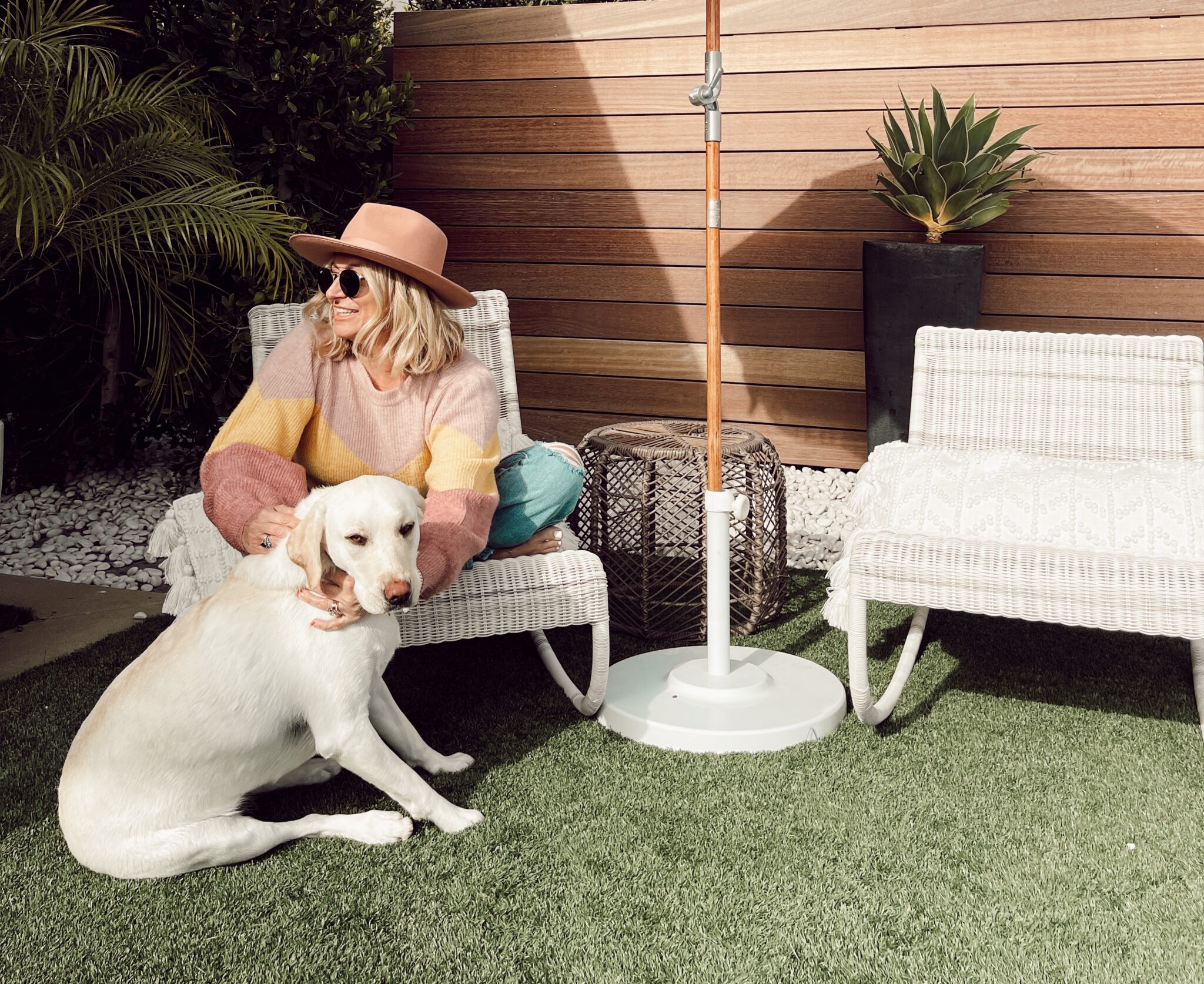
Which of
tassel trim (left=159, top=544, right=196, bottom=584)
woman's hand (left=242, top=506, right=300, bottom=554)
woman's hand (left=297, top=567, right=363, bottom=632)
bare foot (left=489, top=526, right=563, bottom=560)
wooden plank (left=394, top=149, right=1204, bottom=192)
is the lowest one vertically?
tassel trim (left=159, top=544, right=196, bottom=584)

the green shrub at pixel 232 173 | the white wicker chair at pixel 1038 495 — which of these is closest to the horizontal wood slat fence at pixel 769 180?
the green shrub at pixel 232 173

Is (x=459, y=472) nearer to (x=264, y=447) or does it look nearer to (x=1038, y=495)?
(x=264, y=447)

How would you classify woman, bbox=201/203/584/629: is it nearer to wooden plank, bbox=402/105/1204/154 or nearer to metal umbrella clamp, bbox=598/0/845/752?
metal umbrella clamp, bbox=598/0/845/752

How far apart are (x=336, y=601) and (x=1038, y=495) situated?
176 centimetres

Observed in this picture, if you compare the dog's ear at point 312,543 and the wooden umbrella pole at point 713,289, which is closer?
the dog's ear at point 312,543

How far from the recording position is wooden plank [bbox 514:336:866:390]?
5.29m

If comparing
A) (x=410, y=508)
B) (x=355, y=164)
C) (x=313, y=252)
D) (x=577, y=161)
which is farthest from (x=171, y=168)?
(x=410, y=508)

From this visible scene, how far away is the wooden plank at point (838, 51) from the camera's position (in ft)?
15.2

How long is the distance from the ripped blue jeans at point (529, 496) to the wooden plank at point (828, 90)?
10.3 feet

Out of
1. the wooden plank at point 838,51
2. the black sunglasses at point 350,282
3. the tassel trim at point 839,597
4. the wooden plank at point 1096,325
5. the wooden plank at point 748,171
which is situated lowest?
the tassel trim at point 839,597

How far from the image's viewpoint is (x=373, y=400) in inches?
101

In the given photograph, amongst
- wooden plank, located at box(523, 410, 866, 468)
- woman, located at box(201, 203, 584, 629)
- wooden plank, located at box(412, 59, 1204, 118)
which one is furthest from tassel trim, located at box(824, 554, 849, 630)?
wooden plank, located at box(412, 59, 1204, 118)

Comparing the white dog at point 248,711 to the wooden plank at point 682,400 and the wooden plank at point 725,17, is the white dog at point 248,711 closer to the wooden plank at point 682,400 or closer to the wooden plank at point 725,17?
the wooden plank at point 682,400

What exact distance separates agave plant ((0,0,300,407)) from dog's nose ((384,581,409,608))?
6.24ft
